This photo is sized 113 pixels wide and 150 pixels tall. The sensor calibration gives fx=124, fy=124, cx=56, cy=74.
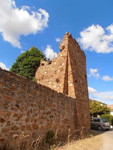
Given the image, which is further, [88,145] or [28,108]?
[88,145]

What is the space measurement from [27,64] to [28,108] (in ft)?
22.4

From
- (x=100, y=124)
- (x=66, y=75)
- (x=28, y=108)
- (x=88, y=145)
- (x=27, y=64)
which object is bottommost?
(x=88, y=145)

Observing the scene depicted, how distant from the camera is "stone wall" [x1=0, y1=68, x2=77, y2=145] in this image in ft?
12.5

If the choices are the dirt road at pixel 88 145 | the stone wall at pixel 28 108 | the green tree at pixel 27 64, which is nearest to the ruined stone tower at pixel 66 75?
the green tree at pixel 27 64

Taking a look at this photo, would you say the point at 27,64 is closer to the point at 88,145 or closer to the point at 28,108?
the point at 28,108

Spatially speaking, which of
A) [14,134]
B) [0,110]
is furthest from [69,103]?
[0,110]

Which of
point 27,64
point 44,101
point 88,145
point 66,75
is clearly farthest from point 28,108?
point 27,64

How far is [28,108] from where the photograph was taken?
181 inches

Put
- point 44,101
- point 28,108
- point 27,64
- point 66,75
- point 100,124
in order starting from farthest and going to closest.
Result: point 100,124 < point 27,64 < point 66,75 < point 44,101 < point 28,108

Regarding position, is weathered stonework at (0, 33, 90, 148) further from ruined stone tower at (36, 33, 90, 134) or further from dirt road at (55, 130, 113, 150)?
dirt road at (55, 130, 113, 150)

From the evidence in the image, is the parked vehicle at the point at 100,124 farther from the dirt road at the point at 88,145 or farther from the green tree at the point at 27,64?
the green tree at the point at 27,64

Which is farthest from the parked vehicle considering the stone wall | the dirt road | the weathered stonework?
the stone wall

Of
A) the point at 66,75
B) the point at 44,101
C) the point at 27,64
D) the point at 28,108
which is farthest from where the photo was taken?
the point at 27,64

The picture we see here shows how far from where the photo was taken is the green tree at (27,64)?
1059cm
